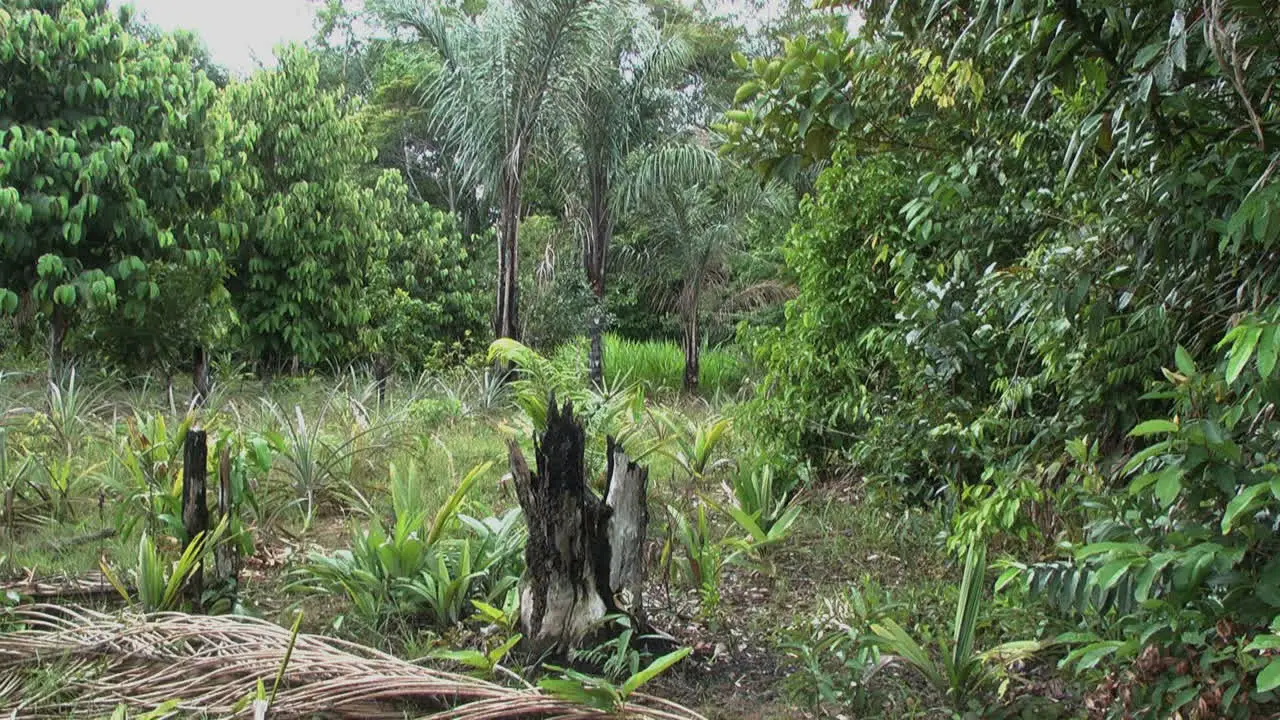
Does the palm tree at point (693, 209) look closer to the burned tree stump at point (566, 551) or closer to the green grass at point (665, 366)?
the green grass at point (665, 366)

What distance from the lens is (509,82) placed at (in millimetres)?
9453

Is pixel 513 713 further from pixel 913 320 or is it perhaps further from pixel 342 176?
pixel 342 176

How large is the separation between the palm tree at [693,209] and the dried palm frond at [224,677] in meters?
9.44

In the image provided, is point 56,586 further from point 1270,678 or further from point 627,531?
point 1270,678

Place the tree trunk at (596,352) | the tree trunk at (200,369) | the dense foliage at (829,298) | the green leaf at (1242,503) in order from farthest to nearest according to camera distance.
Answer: the tree trunk at (596,352) → the tree trunk at (200,369) → the dense foliage at (829,298) → the green leaf at (1242,503)

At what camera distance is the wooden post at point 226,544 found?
338cm

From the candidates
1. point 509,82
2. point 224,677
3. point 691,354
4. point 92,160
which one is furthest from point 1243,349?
point 691,354

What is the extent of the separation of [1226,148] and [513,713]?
2.18 meters

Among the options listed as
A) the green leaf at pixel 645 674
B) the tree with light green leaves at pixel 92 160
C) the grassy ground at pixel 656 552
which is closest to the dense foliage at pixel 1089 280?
the grassy ground at pixel 656 552

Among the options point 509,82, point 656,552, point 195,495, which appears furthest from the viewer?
point 509,82

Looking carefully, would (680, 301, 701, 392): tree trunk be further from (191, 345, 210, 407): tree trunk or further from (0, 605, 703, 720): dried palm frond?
(0, 605, 703, 720): dried palm frond

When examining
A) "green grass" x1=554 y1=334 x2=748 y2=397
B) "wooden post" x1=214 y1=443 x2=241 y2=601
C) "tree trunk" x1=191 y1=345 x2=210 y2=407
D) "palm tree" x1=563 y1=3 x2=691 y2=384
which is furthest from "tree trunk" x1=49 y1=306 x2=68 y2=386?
"green grass" x1=554 y1=334 x2=748 y2=397

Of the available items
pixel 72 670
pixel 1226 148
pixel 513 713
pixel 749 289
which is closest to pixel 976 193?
pixel 1226 148

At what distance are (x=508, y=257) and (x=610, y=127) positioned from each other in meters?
2.62
